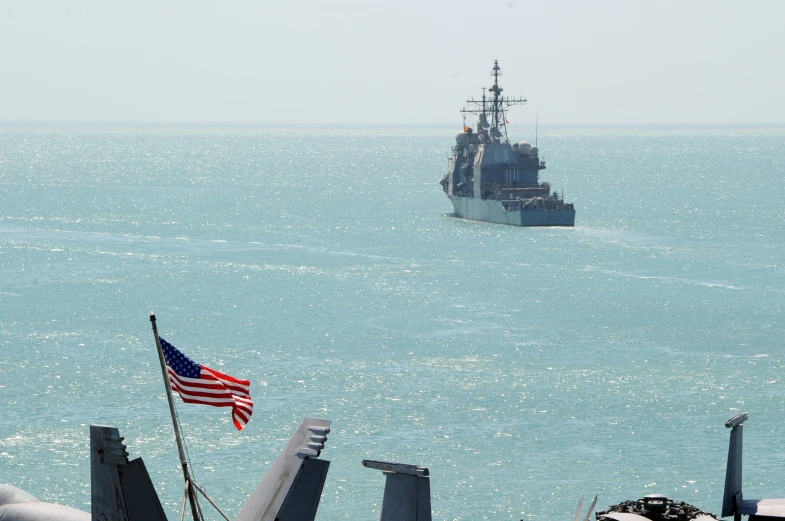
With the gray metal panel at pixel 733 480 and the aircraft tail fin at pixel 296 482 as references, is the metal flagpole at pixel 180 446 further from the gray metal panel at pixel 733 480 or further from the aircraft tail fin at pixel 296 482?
the gray metal panel at pixel 733 480

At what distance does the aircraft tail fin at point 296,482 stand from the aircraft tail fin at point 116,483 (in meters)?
1.98

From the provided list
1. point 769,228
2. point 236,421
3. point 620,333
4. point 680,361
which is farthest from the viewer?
point 769,228

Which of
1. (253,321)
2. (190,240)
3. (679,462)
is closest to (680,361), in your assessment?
(679,462)

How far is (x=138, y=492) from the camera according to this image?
2103 centimetres

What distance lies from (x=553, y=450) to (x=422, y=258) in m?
72.0

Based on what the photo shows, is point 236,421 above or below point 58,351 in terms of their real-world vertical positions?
above

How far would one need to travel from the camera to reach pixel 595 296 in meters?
106

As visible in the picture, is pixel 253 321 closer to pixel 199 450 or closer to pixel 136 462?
pixel 199 450

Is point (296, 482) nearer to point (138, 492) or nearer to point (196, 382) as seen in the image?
point (196, 382)

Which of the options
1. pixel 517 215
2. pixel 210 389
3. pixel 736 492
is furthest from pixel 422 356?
pixel 517 215

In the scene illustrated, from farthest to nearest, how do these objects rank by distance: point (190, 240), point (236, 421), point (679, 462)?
point (190, 240) < point (679, 462) < point (236, 421)

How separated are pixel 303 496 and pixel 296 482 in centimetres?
29

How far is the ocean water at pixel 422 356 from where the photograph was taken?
5559 cm

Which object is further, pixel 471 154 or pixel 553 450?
pixel 471 154
